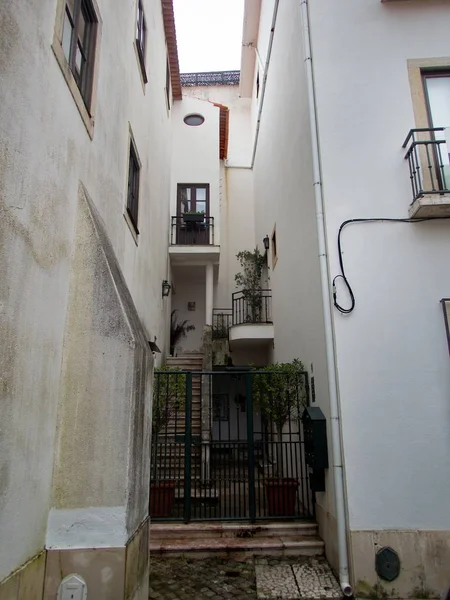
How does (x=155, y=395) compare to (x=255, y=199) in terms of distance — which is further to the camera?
(x=255, y=199)

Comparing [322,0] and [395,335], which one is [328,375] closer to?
[395,335]

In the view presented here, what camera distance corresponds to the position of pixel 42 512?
133 inches

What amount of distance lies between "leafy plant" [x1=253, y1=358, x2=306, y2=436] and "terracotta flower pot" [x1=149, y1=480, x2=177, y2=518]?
196cm

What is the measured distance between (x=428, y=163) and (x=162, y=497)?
651 centimetres

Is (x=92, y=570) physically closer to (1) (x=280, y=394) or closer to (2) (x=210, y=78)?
(1) (x=280, y=394)

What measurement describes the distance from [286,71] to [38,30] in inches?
267

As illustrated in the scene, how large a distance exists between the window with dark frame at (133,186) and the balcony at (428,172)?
15.1 feet

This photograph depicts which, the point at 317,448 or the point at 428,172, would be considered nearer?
the point at 317,448

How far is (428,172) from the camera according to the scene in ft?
18.7

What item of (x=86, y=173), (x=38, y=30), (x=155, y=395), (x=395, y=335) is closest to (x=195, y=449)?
(x=155, y=395)

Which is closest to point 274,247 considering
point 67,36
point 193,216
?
point 193,216

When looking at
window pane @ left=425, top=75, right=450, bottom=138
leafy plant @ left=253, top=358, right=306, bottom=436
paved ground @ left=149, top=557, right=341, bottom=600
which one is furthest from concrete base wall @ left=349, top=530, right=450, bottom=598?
window pane @ left=425, top=75, right=450, bottom=138

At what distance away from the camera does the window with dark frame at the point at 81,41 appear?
4.36 meters

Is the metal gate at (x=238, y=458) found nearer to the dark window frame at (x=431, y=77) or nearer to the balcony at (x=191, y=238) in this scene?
the dark window frame at (x=431, y=77)
